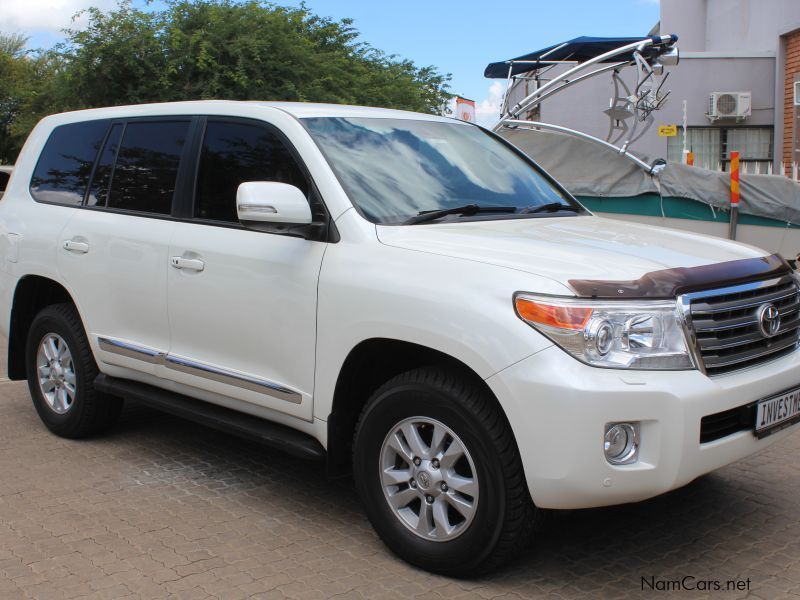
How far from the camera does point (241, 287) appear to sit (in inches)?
172

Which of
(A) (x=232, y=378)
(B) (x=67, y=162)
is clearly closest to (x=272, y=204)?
(A) (x=232, y=378)

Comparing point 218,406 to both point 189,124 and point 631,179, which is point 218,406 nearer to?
point 189,124

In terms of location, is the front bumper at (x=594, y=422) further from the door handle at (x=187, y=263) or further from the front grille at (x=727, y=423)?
the door handle at (x=187, y=263)

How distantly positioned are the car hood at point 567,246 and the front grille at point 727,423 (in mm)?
580

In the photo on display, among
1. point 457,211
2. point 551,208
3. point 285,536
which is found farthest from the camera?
point 551,208

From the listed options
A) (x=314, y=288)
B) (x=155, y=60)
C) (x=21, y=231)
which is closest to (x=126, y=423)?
(x=21, y=231)

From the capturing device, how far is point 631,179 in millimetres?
11820

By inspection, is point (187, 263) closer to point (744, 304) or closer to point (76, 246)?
point (76, 246)

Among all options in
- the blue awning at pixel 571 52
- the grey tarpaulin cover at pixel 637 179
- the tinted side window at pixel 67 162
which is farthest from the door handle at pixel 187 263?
the blue awning at pixel 571 52

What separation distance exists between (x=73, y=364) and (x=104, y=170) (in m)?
1.17

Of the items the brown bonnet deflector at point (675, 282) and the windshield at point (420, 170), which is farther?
the windshield at point (420, 170)

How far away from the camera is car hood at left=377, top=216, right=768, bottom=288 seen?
11.5ft

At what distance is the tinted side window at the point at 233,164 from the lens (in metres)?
4.45

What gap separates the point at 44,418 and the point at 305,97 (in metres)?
13.3
